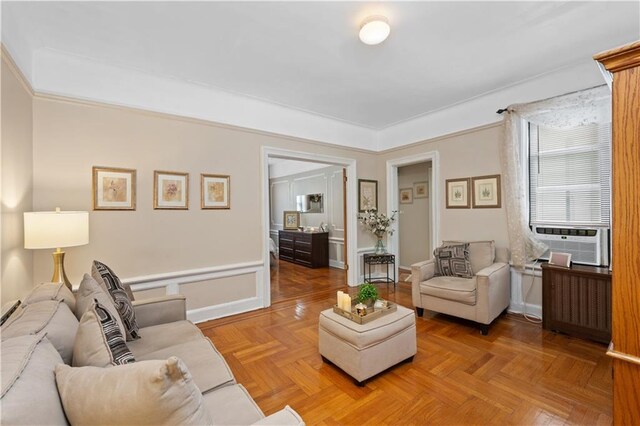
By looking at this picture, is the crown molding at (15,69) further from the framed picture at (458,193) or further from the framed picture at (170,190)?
the framed picture at (458,193)

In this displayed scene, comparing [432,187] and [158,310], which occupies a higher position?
[432,187]

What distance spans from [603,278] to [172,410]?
341 cm

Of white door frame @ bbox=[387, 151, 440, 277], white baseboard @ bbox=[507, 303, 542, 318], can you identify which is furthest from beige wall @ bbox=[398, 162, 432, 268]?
white baseboard @ bbox=[507, 303, 542, 318]

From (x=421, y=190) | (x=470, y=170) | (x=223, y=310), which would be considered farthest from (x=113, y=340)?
(x=421, y=190)

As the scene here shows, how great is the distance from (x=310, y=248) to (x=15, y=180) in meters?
4.64

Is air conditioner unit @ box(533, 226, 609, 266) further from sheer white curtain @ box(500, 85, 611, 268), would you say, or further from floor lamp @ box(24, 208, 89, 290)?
floor lamp @ box(24, 208, 89, 290)

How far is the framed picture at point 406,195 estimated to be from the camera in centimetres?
579

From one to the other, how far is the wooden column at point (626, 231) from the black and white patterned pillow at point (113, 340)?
5.78 ft

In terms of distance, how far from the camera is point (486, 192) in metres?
3.56

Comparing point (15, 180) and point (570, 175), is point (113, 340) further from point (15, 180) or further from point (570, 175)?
point (570, 175)

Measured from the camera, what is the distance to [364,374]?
197 cm

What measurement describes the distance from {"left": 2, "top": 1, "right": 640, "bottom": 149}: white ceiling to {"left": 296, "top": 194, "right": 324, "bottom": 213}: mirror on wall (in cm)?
330

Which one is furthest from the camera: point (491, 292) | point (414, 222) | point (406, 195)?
point (406, 195)

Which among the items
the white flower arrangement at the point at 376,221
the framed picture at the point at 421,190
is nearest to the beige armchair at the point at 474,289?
the white flower arrangement at the point at 376,221
